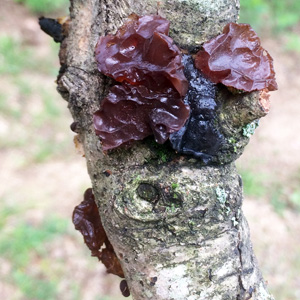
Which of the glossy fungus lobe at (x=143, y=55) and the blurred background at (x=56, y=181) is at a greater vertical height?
the blurred background at (x=56, y=181)

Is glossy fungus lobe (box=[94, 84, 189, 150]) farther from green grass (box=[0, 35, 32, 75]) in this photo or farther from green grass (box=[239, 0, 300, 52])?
green grass (box=[239, 0, 300, 52])

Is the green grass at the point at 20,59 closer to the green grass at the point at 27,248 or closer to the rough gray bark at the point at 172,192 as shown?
the green grass at the point at 27,248

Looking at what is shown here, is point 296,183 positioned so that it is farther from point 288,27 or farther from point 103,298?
point 288,27

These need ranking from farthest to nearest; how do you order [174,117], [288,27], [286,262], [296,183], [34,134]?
[288,27] < [34,134] < [296,183] < [286,262] < [174,117]

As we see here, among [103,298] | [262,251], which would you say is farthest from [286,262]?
[103,298]

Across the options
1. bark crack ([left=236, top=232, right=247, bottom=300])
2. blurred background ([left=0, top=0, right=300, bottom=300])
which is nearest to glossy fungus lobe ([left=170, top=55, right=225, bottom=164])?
bark crack ([left=236, top=232, right=247, bottom=300])

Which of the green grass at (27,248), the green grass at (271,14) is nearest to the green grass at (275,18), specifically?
the green grass at (271,14)

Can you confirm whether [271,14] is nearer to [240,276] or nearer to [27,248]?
[27,248]

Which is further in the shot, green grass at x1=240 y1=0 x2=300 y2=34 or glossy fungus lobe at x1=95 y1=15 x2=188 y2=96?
green grass at x1=240 y1=0 x2=300 y2=34
